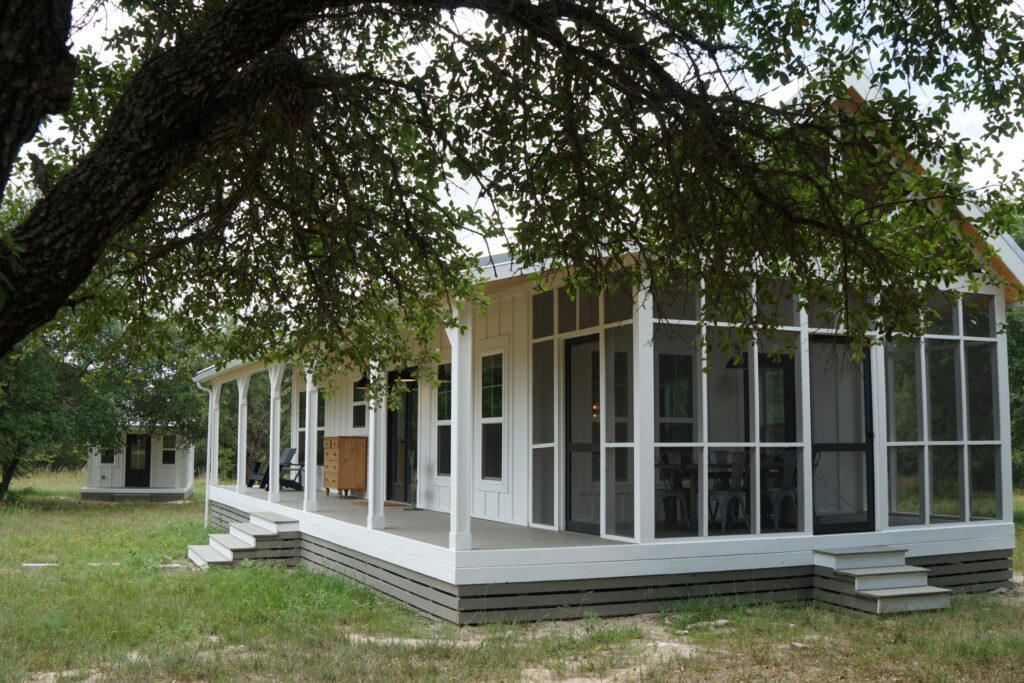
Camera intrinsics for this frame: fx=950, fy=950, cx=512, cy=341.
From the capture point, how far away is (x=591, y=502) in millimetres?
9883

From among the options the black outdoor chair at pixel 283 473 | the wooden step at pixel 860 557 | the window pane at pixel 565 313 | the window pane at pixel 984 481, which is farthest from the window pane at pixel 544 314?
the black outdoor chair at pixel 283 473

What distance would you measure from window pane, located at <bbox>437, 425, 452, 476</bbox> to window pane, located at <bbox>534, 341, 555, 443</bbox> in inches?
106

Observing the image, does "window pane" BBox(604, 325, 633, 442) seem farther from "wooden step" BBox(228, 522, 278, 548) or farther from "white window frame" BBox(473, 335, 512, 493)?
"wooden step" BBox(228, 522, 278, 548)

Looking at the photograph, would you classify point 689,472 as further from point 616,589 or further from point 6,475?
point 6,475

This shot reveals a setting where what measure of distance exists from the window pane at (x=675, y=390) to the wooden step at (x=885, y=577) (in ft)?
6.25

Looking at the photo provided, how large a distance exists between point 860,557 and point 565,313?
12.6 feet

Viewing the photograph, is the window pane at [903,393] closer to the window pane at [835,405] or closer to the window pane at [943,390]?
the window pane at [943,390]

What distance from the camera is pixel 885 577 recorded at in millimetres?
8758

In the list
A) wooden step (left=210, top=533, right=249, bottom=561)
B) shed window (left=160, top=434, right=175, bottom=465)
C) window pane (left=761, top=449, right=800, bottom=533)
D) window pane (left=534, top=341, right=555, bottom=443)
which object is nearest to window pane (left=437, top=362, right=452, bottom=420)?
→ window pane (left=534, top=341, right=555, bottom=443)

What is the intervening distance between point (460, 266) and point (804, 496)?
441 centimetres

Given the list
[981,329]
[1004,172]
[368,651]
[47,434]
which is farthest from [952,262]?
[47,434]

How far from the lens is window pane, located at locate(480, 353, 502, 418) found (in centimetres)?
1186

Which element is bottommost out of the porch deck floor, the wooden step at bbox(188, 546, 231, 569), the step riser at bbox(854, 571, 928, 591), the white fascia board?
the wooden step at bbox(188, 546, 231, 569)

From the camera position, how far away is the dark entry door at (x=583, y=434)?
9.81 meters
